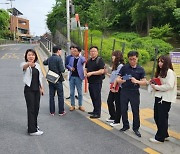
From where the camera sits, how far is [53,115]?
6957 mm

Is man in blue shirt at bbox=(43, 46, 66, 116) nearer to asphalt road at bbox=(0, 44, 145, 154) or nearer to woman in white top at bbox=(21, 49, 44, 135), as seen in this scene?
asphalt road at bbox=(0, 44, 145, 154)

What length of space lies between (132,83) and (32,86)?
1954 mm

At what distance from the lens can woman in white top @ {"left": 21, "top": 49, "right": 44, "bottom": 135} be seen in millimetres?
5348

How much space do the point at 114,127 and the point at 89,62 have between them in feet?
5.53

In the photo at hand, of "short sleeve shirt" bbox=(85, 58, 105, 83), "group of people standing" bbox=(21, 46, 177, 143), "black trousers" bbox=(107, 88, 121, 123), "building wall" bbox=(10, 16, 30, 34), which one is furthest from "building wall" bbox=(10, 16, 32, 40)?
"black trousers" bbox=(107, 88, 121, 123)

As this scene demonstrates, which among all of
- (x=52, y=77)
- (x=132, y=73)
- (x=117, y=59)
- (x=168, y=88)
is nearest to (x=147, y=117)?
(x=117, y=59)

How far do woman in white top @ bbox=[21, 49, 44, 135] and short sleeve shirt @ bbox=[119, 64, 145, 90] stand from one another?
1.67 meters

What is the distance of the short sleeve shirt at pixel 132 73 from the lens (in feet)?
17.1

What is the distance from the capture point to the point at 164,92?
4914 mm

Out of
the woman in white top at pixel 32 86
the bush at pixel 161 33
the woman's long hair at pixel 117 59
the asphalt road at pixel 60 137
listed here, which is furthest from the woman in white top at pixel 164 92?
the bush at pixel 161 33

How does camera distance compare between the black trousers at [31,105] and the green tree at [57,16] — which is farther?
the green tree at [57,16]

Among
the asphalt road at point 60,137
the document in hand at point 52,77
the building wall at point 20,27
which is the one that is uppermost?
the building wall at point 20,27

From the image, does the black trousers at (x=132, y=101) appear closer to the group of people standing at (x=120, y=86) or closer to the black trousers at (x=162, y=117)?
the group of people standing at (x=120, y=86)

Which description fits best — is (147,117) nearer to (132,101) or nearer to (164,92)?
(132,101)
